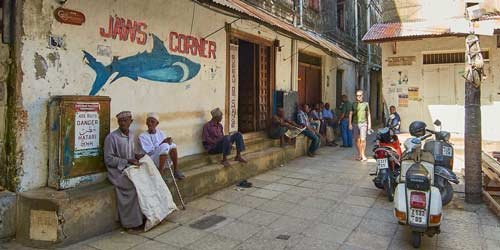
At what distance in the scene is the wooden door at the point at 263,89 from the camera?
9.41m

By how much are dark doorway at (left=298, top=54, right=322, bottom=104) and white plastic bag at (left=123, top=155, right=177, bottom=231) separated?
7.63m

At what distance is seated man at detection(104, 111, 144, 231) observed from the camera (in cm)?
457

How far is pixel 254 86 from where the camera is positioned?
9422 mm

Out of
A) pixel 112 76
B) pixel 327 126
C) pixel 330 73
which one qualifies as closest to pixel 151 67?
pixel 112 76

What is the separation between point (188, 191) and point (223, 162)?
1129 mm

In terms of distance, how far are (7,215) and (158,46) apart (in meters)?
3.06

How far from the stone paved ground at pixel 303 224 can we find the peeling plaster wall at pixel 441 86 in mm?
5149

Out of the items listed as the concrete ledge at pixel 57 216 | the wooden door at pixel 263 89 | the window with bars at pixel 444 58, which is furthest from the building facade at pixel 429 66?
the concrete ledge at pixel 57 216

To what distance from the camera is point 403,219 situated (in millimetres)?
4113

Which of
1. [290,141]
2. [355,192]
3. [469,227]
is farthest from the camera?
[290,141]

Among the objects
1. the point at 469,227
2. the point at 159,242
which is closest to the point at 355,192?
the point at 469,227

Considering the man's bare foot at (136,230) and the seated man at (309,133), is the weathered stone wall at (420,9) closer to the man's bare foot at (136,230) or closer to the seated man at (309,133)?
the seated man at (309,133)

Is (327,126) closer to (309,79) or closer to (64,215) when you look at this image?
(309,79)

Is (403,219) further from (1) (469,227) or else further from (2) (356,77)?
(2) (356,77)
